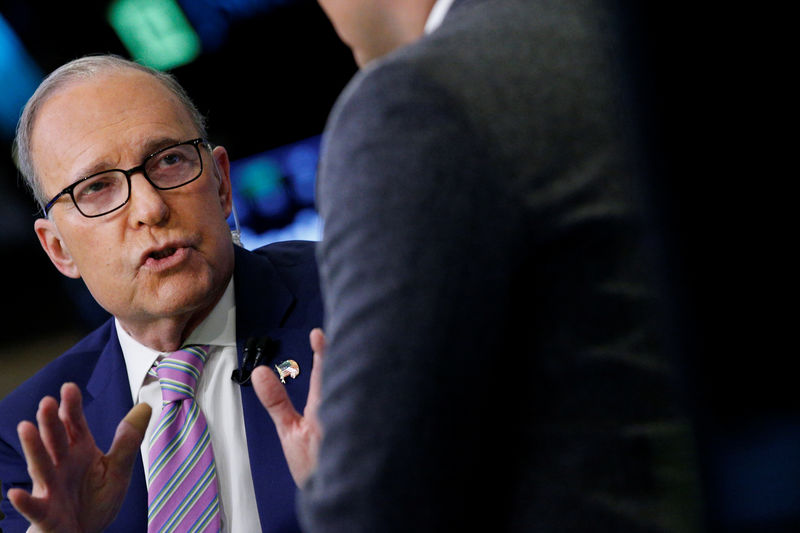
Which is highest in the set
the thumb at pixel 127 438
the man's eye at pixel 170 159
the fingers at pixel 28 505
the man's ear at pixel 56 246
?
the man's eye at pixel 170 159

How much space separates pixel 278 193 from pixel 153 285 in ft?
6.05

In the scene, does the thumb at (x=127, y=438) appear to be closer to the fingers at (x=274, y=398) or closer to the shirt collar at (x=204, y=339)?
the fingers at (x=274, y=398)

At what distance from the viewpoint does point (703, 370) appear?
23.6 inches

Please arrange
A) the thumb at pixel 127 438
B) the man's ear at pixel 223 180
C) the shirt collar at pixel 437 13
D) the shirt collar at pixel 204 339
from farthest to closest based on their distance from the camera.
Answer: the man's ear at pixel 223 180 < the shirt collar at pixel 204 339 < the thumb at pixel 127 438 < the shirt collar at pixel 437 13

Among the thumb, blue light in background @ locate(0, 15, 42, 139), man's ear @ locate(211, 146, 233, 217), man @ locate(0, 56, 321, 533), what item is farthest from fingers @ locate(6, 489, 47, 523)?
blue light in background @ locate(0, 15, 42, 139)

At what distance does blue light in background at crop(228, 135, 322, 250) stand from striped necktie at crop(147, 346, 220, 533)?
1735 millimetres

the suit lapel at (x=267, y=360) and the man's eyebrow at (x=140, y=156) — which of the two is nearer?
the suit lapel at (x=267, y=360)

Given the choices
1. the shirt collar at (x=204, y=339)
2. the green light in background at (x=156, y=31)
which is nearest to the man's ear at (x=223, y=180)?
the shirt collar at (x=204, y=339)

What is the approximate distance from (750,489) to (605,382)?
138mm

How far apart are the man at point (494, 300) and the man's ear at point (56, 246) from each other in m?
1.34

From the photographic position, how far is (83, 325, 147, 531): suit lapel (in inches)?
61.2

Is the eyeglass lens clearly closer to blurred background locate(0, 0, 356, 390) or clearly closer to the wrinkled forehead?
the wrinkled forehead

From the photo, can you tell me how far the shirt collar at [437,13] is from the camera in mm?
737

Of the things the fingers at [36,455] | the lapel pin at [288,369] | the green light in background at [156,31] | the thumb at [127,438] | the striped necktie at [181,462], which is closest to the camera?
the fingers at [36,455]
